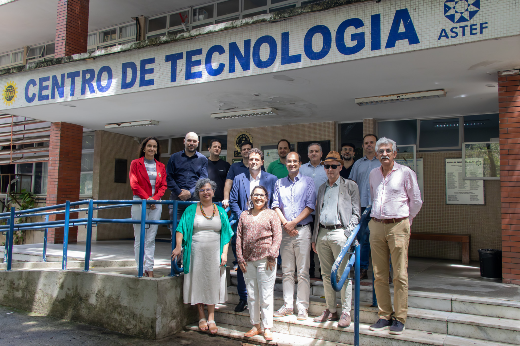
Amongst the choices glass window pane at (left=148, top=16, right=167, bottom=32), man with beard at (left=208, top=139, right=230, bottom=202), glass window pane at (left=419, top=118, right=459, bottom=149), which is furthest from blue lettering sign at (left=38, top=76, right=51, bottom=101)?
glass window pane at (left=419, top=118, right=459, bottom=149)

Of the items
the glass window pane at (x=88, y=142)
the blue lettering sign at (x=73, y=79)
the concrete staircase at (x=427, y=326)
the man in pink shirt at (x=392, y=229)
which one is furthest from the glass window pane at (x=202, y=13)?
the concrete staircase at (x=427, y=326)

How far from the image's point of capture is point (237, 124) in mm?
9711

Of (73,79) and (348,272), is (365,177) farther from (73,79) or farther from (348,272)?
(73,79)

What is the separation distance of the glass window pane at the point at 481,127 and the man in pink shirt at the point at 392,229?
471 centimetres

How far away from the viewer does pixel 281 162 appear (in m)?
5.77

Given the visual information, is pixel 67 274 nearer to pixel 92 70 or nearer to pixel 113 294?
pixel 113 294

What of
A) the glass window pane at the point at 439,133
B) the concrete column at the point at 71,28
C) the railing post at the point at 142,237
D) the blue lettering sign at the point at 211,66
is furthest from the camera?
the concrete column at the point at 71,28

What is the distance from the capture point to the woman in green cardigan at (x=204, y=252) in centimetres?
467

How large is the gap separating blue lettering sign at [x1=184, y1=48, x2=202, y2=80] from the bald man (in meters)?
1.47

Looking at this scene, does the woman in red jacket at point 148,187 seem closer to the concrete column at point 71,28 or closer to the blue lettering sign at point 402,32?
the blue lettering sign at point 402,32

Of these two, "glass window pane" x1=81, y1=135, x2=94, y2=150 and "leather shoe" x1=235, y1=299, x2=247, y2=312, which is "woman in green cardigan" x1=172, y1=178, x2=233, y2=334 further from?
"glass window pane" x1=81, y1=135, x2=94, y2=150

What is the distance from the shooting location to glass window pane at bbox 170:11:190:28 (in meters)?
10.2

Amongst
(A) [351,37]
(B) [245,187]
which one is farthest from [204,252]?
(A) [351,37]

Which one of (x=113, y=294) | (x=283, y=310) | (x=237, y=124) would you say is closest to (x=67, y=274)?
(x=113, y=294)
